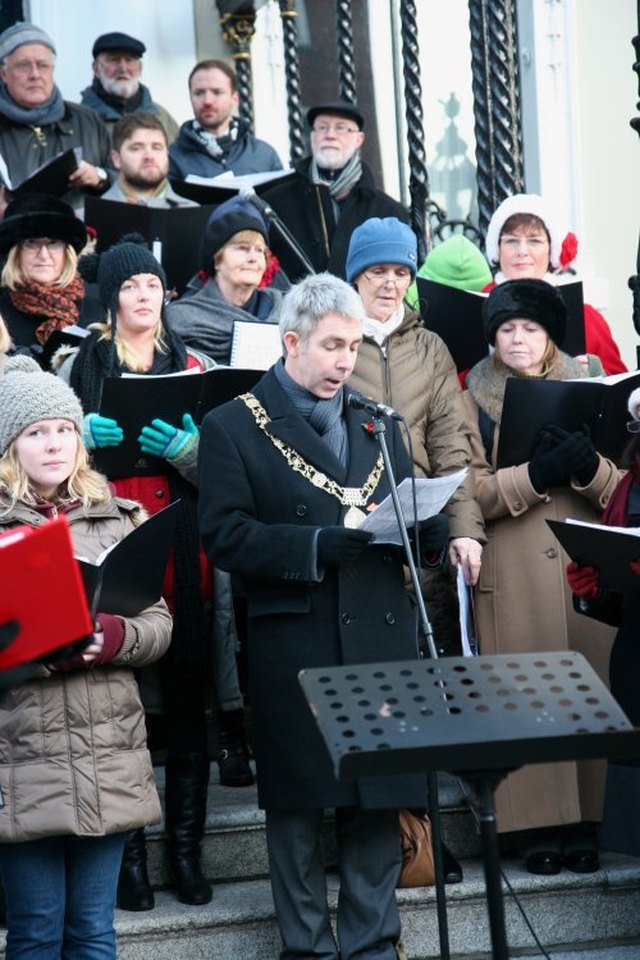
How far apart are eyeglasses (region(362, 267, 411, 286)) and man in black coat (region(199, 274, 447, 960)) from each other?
93 centimetres

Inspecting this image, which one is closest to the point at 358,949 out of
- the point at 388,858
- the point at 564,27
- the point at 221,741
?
the point at 388,858

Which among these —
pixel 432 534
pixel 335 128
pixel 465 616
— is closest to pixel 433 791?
pixel 432 534

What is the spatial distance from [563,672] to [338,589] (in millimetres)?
1207

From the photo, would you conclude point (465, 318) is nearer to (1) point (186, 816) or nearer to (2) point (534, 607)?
(2) point (534, 607)

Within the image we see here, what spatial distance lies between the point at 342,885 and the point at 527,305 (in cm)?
188

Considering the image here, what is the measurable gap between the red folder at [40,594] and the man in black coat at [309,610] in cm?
124

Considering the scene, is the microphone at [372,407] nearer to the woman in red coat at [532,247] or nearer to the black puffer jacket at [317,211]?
the woman in red coat at [532,247]

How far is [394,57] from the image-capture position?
34.2 feet

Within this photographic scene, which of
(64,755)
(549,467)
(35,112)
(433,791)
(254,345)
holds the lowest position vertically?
(433,791)

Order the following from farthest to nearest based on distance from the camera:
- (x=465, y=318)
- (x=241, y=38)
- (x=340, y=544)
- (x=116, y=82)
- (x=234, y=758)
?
(x=241, y=38) → (x=116, y=82) → (x=465, y=318) → (x=234, y=758) → (x=340, y=544)

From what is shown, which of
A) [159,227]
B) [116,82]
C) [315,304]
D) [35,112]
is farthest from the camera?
[116,82]

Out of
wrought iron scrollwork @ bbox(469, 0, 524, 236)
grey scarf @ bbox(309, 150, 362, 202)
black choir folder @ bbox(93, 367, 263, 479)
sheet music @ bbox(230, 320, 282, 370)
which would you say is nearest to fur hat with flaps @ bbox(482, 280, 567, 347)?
sheet music @ bbox(230, 320, 282, 370)

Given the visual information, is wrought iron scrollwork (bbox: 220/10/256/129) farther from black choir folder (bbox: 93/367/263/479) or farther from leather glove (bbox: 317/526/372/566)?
leather glove (bbox: 317/526/372/566)

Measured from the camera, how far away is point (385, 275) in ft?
18.3
